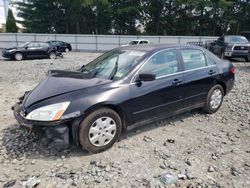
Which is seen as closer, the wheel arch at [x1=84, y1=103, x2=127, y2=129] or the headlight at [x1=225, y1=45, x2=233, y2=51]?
the wheel arch at [x1=84, y1=103, x2=127, y2=129]

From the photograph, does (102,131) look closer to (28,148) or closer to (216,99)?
(28,148)

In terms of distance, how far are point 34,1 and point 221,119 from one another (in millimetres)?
37588

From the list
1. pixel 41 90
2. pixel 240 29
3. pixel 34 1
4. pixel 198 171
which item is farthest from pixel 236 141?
pixel 34 1

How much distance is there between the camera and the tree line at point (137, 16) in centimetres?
3200

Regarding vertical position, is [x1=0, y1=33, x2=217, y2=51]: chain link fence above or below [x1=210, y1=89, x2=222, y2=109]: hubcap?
above

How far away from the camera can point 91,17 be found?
35062mm

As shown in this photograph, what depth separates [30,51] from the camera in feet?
50.1

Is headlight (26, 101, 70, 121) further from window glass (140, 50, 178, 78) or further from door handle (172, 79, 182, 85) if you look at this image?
door handle (172, 79, 182, 85)

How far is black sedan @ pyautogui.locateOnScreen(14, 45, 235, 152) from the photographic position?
2971 millimetres

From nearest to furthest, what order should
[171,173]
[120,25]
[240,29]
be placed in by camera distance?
[171,173] < [240,29] < [120,25]

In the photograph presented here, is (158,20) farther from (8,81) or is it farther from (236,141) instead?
(236,141)

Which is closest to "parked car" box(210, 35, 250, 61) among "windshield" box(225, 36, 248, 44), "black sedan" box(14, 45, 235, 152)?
"windshield" box(225, 36, 248, 44)

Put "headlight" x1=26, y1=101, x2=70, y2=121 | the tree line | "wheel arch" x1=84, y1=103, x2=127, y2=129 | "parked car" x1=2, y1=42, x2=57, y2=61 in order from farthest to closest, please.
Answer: the tree line < "parked car" x1=2, y1=42, x2=57, y2=61 < "wheel arch" x1=84, y1=103, x2=127, y2=129 < "headlight" x1=26, y1=101, x2=70, y2=121

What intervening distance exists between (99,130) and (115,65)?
3.91ft
